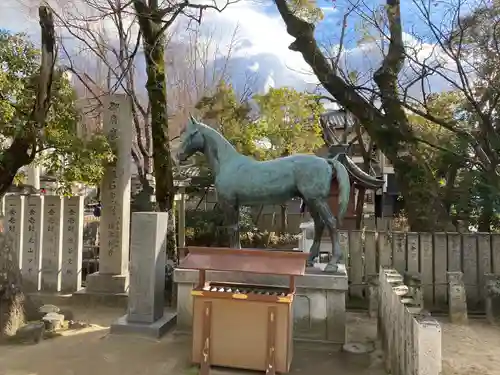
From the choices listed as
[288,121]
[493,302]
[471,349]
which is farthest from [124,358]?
[288,121]

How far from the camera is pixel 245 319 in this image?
186 inches

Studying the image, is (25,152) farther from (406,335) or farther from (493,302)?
(493,302)

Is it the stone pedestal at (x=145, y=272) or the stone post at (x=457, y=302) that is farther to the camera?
the stone post at (x=457, y=302)

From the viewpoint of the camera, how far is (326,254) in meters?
8.18

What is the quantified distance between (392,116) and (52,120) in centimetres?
791

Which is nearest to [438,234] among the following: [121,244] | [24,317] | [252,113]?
[121,244]

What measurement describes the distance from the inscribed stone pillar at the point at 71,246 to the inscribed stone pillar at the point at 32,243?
44 centimetres

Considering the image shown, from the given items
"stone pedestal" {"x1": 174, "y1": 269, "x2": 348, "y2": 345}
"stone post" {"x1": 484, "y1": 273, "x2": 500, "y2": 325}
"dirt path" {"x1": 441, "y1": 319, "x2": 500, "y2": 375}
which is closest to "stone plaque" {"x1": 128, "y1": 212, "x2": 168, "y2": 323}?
"stone pedestal" {"x1": 174, "y1": 269, "x2": 348, "y2": 345}

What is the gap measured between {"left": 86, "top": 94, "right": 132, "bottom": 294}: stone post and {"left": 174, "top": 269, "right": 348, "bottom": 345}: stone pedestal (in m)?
3.26

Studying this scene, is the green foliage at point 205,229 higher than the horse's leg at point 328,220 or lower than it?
lower

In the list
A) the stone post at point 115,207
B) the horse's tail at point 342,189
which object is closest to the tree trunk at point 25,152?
the stone post at point 115,207

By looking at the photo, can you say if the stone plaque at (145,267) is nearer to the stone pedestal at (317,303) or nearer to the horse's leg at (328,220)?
the stone pedestal at (317,303)

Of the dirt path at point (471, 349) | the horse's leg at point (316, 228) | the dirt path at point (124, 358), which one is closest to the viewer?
the dirt path at point (124, 358)

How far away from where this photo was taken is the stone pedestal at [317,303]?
18.8 feet
